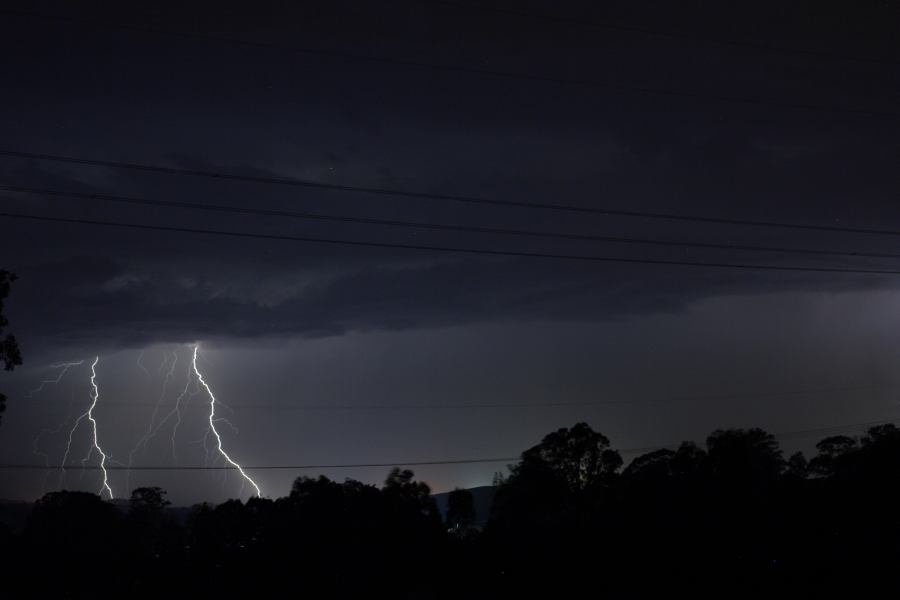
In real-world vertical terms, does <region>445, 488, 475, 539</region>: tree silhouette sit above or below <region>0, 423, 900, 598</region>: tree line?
above

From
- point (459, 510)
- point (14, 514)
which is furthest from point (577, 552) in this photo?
point (14, 514)

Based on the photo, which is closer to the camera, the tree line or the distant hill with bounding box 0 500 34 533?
the tree line

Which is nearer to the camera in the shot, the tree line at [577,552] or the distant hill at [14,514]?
the tree line at [577,552]

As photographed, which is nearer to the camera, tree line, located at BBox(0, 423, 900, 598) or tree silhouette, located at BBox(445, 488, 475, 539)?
tree line, located at BBox(0, 423, 900, 598)

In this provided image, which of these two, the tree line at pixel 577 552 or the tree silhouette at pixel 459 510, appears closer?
the tree line at pixel 577 552

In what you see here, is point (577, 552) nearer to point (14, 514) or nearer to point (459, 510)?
point (459, 510)

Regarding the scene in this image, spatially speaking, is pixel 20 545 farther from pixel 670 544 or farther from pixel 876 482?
pixel 876 482

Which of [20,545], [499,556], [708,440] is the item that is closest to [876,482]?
[499,556]

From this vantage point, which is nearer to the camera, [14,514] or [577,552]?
[577,552]

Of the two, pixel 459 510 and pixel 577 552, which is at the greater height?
pixel 459 510

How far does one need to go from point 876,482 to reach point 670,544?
10.5 m

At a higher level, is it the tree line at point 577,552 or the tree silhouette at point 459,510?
the tree silhouette at point 459,510

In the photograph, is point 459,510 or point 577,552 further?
point 459,510

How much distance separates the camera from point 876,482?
→ 134 feet
